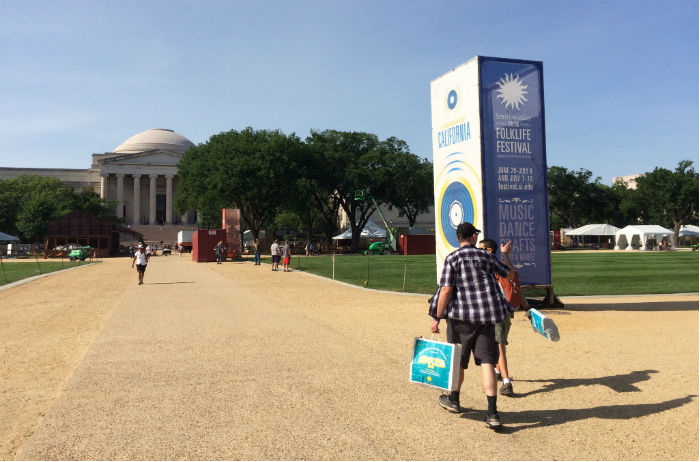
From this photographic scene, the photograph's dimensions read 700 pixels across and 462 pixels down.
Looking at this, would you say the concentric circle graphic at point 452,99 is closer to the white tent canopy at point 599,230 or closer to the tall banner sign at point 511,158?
the tall banner sign at point 511,158

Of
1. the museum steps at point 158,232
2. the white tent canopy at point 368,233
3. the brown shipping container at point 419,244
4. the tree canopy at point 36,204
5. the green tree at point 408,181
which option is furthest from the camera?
the museum steps at point 158,232

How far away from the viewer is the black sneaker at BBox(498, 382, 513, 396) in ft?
19.8

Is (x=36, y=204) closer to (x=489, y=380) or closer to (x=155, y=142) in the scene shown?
(x=155, y=142)

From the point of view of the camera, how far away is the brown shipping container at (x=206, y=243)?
4644 centimetres

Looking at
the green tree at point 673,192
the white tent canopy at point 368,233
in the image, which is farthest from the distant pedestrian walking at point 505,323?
the green tree at point 673,192

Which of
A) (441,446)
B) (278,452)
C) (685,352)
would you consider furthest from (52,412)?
(685,352)

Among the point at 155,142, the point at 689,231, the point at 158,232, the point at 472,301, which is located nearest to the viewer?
the point at 472,301

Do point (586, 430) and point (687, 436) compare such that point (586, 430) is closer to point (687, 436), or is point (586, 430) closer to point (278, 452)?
point (687, 436)

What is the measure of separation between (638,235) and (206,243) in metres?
50.0

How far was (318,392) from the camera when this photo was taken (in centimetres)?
604

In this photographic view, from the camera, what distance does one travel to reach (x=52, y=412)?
5.34m

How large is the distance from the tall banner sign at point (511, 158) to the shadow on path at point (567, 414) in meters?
7.60

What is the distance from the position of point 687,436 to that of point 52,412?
18.8 feet

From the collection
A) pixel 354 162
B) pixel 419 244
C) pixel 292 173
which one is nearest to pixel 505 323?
pixel 292 173
